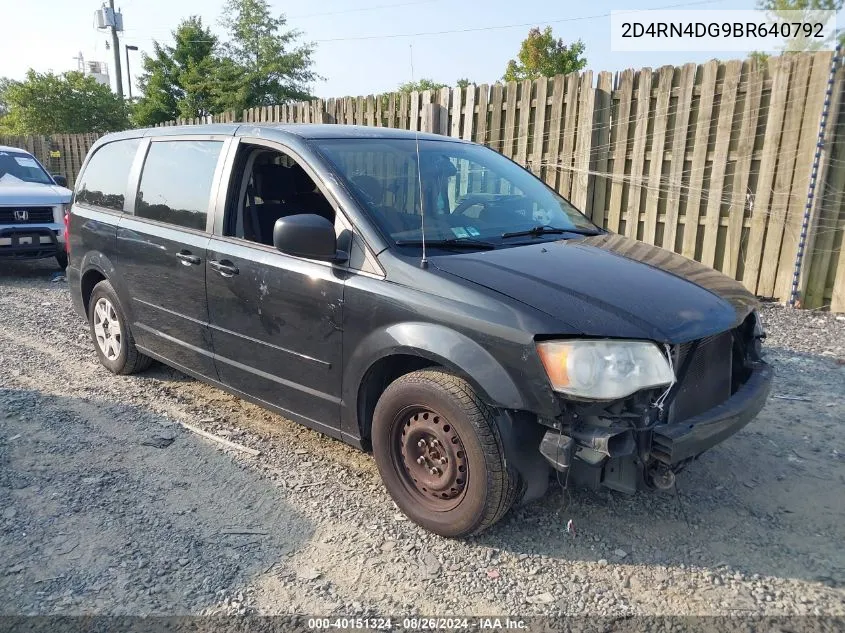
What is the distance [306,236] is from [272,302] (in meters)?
0.62

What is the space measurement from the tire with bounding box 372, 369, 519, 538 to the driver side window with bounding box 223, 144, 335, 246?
142 cm

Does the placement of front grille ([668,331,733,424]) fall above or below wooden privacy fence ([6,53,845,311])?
below

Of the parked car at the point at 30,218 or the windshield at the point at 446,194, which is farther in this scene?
the parked car at the point at 30,218

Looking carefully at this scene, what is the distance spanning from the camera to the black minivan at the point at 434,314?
261 cm

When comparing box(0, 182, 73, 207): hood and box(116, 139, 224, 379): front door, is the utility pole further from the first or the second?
box(116, 139, 224, 379): front door

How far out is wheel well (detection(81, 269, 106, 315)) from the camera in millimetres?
5250

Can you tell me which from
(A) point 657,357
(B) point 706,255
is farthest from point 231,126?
(B) point 706,255

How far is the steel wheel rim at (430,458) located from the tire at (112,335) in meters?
2.83

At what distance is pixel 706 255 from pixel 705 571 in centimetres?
503

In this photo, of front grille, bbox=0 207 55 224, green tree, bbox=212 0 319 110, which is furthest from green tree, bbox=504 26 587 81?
front grille, bbox=0 207 55 224

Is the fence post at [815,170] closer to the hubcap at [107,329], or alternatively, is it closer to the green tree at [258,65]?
the hubcap at [107,329]

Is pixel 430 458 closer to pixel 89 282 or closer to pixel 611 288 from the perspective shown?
pixel 611 288

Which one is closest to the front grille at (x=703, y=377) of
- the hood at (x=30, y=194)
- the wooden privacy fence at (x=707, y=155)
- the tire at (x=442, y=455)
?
the tire at (x=442, y=455)

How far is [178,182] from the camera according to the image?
4305 mm
